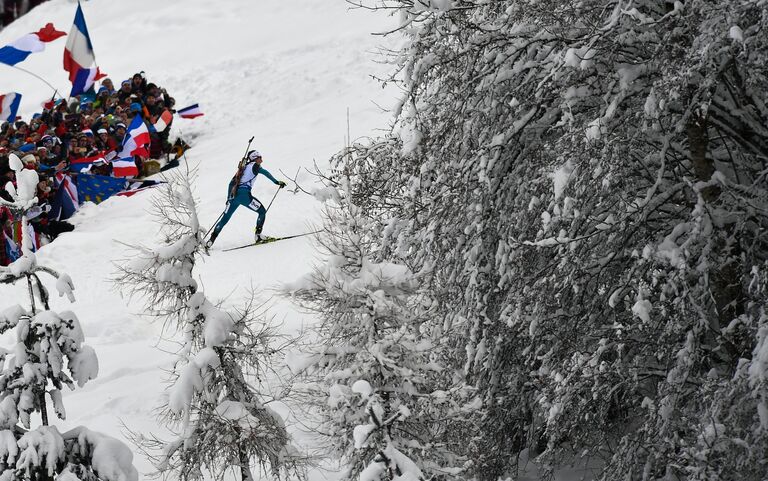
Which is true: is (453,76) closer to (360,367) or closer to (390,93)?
(360,367)

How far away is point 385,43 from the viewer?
3020 cm

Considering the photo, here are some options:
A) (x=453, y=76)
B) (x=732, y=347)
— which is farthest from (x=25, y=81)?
(x=732, y=347)

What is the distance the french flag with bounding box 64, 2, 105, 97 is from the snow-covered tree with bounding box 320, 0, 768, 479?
16.9 meters

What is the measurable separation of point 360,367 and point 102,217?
45.1 feet

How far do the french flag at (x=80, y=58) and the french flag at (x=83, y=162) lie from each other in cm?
446

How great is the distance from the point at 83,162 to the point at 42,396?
1323 centimetres

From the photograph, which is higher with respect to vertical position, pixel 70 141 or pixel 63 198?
pixel 70 141

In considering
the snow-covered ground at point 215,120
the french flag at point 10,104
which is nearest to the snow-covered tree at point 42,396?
the snow-covered ground at point 215,120

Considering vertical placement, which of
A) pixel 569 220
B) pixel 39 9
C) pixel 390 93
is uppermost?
pixel 39 9

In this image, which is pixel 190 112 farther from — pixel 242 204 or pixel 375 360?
pixel 375 360

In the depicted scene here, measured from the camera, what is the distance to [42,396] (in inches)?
328

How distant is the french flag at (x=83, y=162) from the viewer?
2056 centimetres

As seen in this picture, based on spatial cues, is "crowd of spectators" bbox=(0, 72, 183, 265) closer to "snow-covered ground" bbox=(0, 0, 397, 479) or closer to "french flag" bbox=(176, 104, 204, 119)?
"french flag" bbox=(176, 104, 204, 119)

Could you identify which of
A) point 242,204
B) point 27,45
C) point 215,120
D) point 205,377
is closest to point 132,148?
point 242,204
